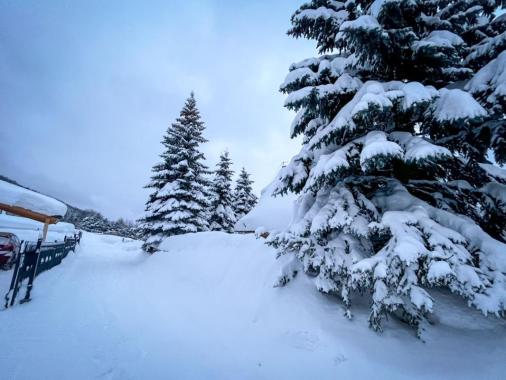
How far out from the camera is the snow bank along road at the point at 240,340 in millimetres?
3547

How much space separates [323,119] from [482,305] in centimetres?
460

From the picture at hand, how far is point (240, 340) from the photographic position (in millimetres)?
4691

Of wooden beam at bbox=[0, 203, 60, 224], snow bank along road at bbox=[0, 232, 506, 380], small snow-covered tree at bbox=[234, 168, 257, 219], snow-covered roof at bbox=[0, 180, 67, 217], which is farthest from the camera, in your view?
small snow-covered tree at bbox=[234, 168, 257, 219]

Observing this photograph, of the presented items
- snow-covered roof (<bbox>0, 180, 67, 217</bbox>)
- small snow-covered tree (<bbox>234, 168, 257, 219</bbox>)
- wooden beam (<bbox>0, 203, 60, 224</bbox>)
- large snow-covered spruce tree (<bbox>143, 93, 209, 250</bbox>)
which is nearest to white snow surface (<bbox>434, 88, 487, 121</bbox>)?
snow-covered roof (<bbox>0, 180, 67, 217</bbox>)

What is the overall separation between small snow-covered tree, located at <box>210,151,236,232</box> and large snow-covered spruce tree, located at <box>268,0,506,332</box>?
58.8ft

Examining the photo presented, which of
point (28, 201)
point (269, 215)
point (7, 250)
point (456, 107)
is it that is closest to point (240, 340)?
point (456, 107)

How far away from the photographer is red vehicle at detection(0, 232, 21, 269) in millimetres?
9500

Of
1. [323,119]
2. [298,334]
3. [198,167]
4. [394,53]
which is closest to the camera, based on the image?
[298,334]

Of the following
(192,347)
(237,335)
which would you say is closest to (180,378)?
(192,347)

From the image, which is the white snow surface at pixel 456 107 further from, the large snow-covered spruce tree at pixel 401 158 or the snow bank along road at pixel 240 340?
the snow bank along road at pixel 240 340

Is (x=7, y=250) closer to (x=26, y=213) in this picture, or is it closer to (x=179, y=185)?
(x=26, y=213)

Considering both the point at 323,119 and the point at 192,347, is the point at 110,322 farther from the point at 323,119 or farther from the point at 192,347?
the point at 323,119

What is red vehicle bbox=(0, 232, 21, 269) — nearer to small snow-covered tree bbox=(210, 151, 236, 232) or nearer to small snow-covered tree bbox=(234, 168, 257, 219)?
small snow-covered tree bbox=(210, 151, 236, 232)

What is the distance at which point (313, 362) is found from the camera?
381 cm
